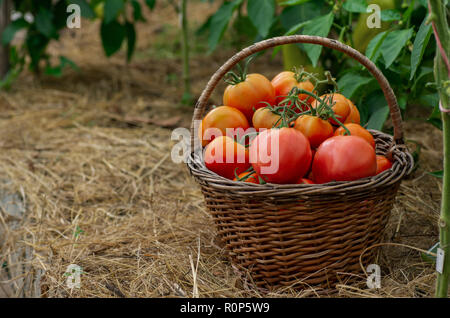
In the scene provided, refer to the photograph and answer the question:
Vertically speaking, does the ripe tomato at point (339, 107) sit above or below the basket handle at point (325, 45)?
below

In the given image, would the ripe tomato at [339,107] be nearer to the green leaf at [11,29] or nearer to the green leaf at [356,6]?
the green leaf at [356,6]

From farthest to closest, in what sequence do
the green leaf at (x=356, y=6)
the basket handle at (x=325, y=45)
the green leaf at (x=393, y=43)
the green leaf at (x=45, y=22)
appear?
Result: the green leaf at (x=45, y=22)
the green leaf at (x=356, y=6)
the green leaf at (x=393, y=43)
the basket handle at (x=325, y=45)

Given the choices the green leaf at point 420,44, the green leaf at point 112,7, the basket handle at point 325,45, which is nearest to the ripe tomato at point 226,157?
the basket handle at point 325,45

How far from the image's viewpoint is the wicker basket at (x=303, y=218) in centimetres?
96

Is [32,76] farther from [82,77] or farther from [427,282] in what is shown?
[427,282]

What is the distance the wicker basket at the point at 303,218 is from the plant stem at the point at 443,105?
15 cm

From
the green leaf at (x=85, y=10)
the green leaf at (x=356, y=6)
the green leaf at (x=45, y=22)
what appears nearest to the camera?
the green leaf at (x=356, y=6)

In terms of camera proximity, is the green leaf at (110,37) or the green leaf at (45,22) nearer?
the green leaf at (45,22)

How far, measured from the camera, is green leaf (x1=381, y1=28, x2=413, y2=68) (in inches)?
49.7

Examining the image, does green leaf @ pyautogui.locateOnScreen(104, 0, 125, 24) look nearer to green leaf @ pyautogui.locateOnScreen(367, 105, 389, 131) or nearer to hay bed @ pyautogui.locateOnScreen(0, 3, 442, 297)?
hay bed @ pyautogui.locateOnScreen(0, 3, 442, 297)

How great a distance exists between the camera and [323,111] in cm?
107

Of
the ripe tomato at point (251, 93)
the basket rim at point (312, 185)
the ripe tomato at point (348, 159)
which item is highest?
the ripe tomato at point (251, 93)
